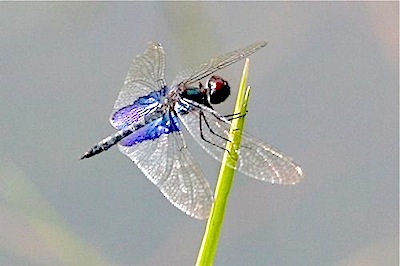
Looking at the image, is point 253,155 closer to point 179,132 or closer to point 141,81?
point 179,132

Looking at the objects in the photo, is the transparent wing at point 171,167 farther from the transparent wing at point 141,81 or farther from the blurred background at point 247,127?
the blurred background at point 247,127

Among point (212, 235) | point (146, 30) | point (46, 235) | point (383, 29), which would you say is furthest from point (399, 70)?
point (212, 235)

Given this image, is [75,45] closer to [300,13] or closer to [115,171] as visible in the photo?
[115,171]

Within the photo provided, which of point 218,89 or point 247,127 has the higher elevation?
point 247,127

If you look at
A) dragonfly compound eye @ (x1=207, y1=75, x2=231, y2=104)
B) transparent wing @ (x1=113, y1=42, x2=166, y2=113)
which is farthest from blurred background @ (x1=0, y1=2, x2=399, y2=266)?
dragonfly compound eye @ (x1=207, y1=75, x2=231, y2=104)

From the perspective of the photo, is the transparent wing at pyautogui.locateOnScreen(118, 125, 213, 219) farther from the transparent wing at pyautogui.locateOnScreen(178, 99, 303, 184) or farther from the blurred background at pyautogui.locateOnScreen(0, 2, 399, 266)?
the blurred background at pyautogui.locateOnScreen(0, 2, 399, 266)

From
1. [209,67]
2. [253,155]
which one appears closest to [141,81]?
[209,67]
